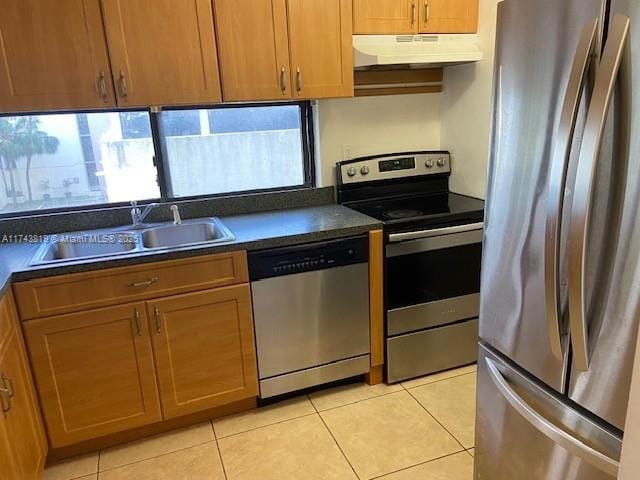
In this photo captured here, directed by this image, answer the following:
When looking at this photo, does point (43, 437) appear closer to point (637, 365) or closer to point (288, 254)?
point (288, 254)

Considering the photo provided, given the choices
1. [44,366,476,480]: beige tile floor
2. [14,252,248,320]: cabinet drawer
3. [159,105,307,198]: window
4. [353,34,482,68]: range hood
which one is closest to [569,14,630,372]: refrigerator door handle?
[44,366,476,480]: beige tile floor

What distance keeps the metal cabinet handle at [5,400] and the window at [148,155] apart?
1093mm

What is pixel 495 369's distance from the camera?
1497 millimetres

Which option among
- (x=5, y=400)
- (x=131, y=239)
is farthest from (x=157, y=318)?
(x=5, y=400)

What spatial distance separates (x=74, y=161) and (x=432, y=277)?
6.24 feet

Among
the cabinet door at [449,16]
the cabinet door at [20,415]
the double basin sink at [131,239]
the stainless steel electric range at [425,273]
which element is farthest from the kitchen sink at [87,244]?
the cabinet door at [449,16]

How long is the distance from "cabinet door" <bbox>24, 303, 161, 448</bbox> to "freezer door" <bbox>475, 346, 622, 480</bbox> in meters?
1.37

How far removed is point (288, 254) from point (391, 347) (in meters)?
0.78

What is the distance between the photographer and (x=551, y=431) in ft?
4.10

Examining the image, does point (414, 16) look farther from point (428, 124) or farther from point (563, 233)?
point (563, 233)

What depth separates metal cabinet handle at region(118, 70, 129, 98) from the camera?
207 centimetres

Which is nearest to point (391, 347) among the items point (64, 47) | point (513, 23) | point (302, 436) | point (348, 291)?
point (348, 291)

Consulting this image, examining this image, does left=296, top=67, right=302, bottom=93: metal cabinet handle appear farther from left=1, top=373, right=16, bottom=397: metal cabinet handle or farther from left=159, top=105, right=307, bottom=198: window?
left=1, top=373, right=16, bottom=397: metal cabinet handle

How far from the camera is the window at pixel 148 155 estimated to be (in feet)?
7.82
